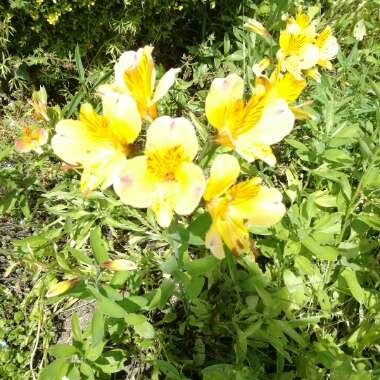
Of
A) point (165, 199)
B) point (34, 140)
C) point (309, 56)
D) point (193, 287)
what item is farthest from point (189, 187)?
point (309, 56)

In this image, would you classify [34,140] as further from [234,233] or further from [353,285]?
[353,285]

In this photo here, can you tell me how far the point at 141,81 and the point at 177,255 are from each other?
1.80ft

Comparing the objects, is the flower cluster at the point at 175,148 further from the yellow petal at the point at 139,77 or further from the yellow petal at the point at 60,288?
the yellow petal at the point at 60,288

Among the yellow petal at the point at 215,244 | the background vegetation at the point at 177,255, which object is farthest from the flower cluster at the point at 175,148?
the background vegetation at the point at 177,255

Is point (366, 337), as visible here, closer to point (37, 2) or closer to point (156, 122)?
point (156, 122)

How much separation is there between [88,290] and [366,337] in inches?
42.6

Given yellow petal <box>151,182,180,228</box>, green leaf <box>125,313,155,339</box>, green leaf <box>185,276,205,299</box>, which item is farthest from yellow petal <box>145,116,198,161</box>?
green leaf <box>125,313,155,339</box>

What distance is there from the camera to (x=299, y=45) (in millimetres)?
1910

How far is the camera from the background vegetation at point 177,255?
1531 millimetres

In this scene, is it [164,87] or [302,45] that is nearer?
[164,87]

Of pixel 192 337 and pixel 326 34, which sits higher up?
pixel 326 34

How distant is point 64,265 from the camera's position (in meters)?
1.52

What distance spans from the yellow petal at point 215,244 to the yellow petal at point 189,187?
10cm

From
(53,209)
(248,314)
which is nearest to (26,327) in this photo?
(53,209)
